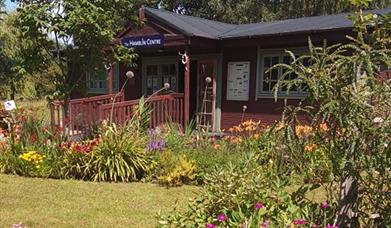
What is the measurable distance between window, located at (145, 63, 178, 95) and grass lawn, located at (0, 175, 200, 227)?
26.4ft

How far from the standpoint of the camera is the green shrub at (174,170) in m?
6.81

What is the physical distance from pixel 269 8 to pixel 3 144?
22318 mm

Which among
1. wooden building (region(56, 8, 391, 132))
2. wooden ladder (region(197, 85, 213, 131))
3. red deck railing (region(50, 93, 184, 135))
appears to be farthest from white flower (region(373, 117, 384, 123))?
wooden ladder (region(197, 85, 213, 131))

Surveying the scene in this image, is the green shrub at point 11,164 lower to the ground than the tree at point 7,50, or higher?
lower

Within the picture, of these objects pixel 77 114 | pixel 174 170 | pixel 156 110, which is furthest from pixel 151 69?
pixel 174 170

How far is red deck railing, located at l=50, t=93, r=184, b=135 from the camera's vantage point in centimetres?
974

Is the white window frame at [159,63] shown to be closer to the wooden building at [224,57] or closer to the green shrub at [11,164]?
the wooden building at [224,57]

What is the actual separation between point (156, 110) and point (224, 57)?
2934mm

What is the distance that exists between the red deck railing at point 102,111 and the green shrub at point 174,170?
241cm

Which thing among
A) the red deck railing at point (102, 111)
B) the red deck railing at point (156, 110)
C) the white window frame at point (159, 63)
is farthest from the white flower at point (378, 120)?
the white window frame at point (159, 63)

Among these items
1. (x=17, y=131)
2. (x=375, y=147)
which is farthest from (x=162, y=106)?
(x=375, y=147)

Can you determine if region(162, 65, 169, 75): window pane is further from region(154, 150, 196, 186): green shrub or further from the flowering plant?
region(154, 150, 196, 186): green shrub

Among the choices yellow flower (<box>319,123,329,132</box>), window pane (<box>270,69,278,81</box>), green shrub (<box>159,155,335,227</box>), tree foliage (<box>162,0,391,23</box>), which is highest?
tree foliage (<box>162,0,391,23</box>)

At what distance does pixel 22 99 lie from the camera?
81.4 feet
